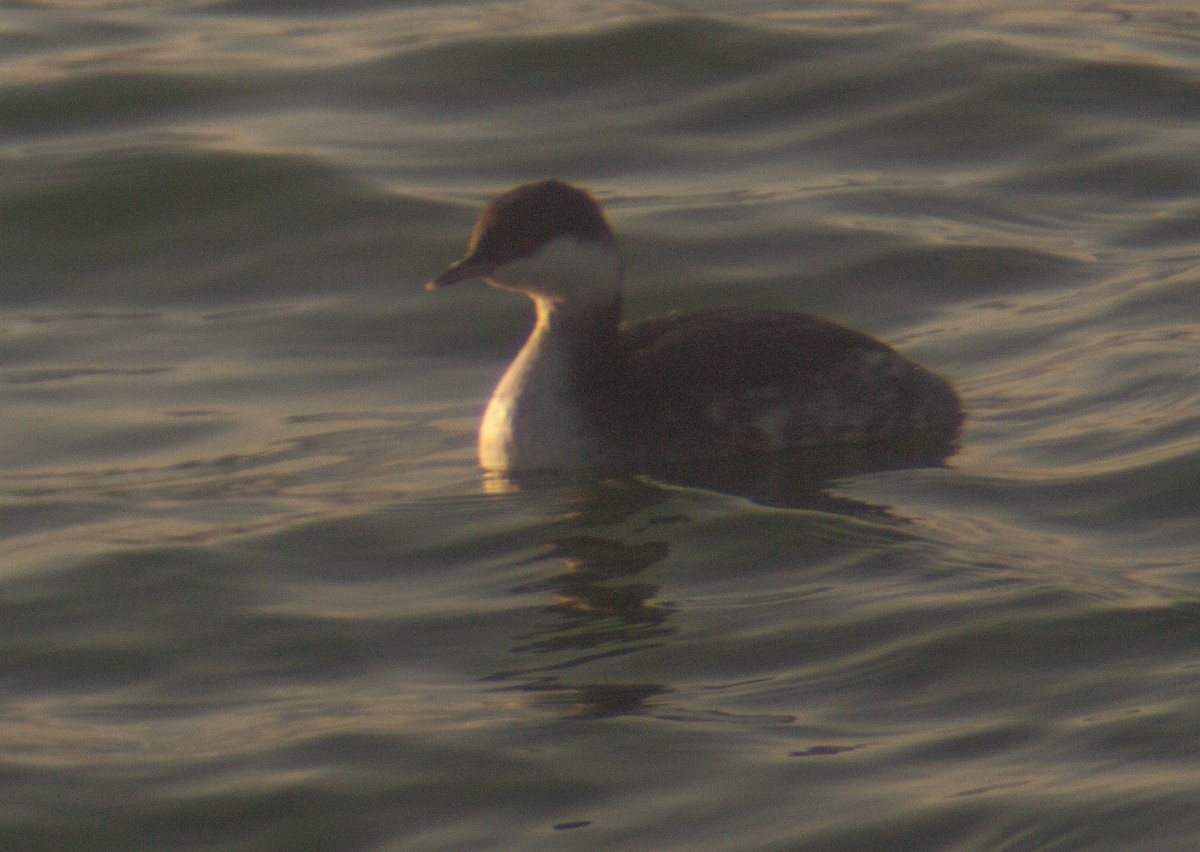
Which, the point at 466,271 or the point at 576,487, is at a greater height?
the point at 466,271

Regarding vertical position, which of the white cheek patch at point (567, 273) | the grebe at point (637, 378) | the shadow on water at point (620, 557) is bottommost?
the shadow on water at point (620, 557)

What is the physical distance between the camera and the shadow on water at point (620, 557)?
23.5 ft

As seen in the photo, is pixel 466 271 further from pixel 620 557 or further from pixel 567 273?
pixel 620 557

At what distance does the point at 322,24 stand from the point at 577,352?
7.36 metres

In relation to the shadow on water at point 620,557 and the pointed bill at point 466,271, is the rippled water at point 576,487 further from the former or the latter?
the pointed bill at point 466,271

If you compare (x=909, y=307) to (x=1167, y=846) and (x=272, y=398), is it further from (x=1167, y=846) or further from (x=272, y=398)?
(x=1167, y=846)

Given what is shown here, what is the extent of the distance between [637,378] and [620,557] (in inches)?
38.8

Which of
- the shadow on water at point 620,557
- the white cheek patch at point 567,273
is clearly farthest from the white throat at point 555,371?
the shadow on water at point 620,557

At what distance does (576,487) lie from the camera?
8.95 m

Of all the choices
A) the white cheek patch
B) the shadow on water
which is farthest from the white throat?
the shadow on water

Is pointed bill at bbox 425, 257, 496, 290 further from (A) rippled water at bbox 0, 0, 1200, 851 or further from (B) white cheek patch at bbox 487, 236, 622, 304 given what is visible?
(A) rippled water at bbox 0, 0, 1200, 851

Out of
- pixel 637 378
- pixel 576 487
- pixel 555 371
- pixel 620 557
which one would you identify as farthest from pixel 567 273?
pixel 620 557

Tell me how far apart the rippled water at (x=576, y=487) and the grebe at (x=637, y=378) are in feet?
0.76

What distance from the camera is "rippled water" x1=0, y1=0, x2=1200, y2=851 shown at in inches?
257
